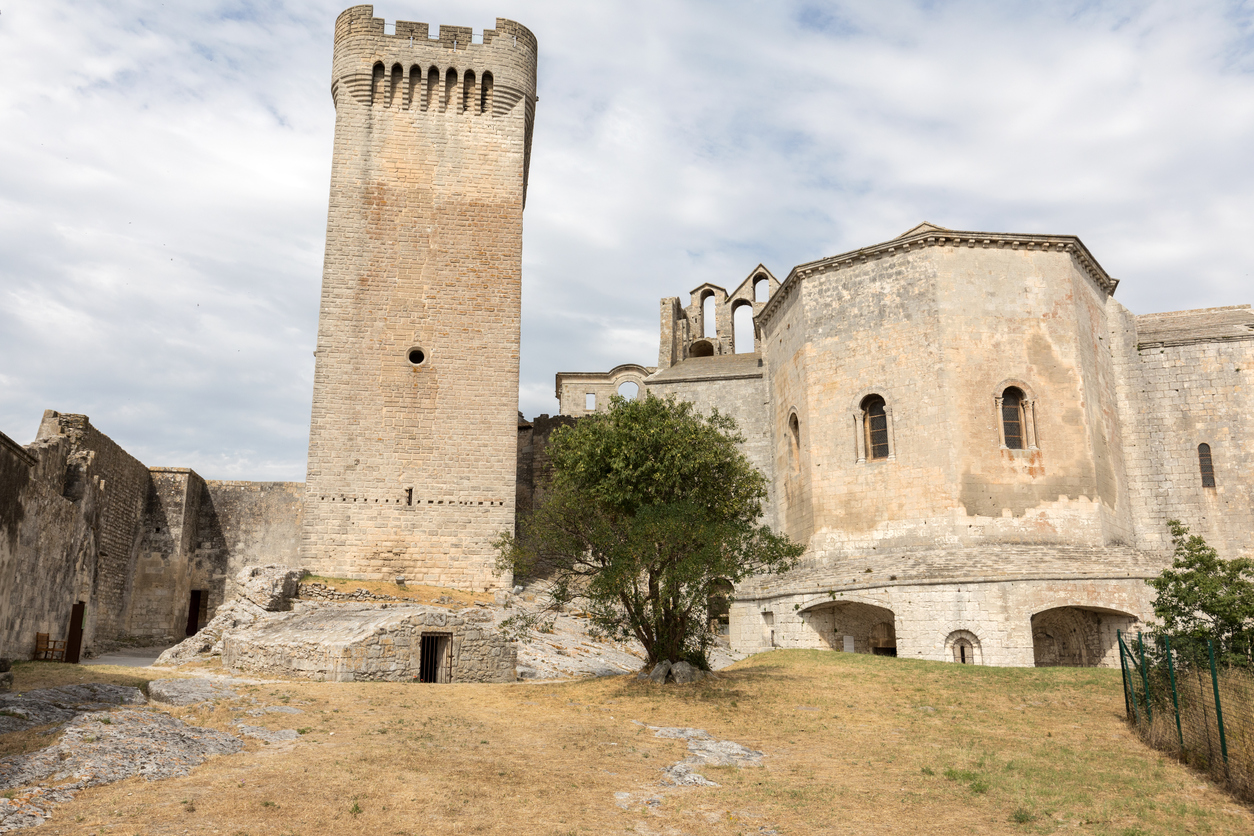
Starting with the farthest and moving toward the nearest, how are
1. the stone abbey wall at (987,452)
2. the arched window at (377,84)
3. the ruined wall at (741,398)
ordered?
the arched window at (377,84) < the ruined wall at (741,398) < the stone abbey wall at (987,452)

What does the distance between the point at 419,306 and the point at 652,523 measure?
14.0 metres

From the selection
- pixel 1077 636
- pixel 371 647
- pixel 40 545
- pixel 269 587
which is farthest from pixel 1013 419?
pixel 40 545

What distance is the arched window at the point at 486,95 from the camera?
Result: 91.1 feet

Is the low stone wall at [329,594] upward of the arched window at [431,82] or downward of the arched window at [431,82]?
downward

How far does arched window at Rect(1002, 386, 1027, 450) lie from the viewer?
70.6 feet

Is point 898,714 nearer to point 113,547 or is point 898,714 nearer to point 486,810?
point 486,810

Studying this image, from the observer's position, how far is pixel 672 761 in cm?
1086

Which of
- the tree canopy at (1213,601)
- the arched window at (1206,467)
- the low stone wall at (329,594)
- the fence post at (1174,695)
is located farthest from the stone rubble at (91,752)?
the arched window at (1206,467)

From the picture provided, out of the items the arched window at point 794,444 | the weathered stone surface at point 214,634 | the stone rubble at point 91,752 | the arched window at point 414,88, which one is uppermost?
the arched window at point 414,88

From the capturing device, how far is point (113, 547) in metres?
24.9

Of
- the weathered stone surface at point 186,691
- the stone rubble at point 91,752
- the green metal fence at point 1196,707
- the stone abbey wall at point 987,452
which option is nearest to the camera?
the stone rubble at point 91,752

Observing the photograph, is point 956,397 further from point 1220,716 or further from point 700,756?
point 700,756

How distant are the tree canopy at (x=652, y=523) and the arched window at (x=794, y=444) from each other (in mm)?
5713

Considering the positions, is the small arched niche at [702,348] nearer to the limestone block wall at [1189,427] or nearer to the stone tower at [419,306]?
the stone tower at [419,306]
